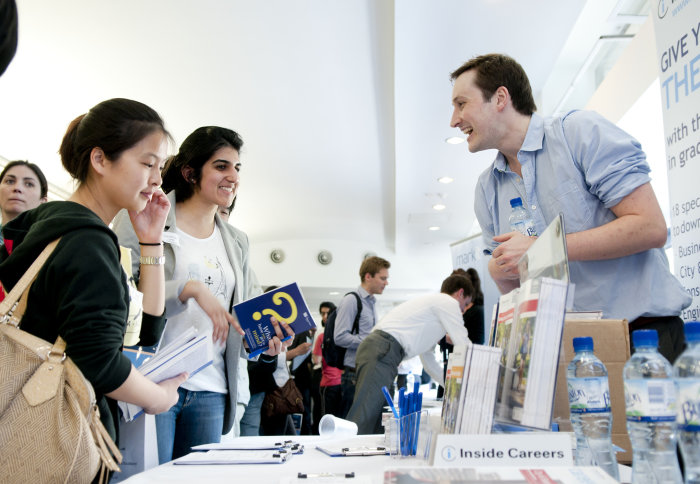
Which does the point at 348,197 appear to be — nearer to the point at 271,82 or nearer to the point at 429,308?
the point at 271,82

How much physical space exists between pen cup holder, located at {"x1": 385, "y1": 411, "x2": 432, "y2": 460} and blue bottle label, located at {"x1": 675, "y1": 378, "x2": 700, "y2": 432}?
496 millimetres

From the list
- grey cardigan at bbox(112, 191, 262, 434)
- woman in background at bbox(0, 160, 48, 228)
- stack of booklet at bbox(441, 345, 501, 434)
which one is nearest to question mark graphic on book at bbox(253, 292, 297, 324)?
grey cardigan at bbox(112, 191, 262, 434)

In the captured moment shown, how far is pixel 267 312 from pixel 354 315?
2790 millimetres

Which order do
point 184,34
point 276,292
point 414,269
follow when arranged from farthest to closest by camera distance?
point 414,269 → point 184,34 → point 276,292

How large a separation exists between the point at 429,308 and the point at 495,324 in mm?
2264

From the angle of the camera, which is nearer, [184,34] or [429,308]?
[429,308]

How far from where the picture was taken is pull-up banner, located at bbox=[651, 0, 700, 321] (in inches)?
67.4

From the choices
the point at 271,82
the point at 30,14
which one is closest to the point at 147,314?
the point at 30,14

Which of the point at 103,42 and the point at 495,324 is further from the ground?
the point at 103,42

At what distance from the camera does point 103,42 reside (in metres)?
4.22

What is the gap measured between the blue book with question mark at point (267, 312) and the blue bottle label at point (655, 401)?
45.1 inches

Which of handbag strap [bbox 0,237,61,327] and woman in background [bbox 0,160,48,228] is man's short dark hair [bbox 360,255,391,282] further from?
handbag strap [bbox 0,237,61,327]

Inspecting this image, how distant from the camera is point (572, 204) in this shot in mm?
1420

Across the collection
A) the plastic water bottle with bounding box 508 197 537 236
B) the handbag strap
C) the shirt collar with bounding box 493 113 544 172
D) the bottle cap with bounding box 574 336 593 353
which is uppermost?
the shirt collar with bounding box 493 113 544 172
